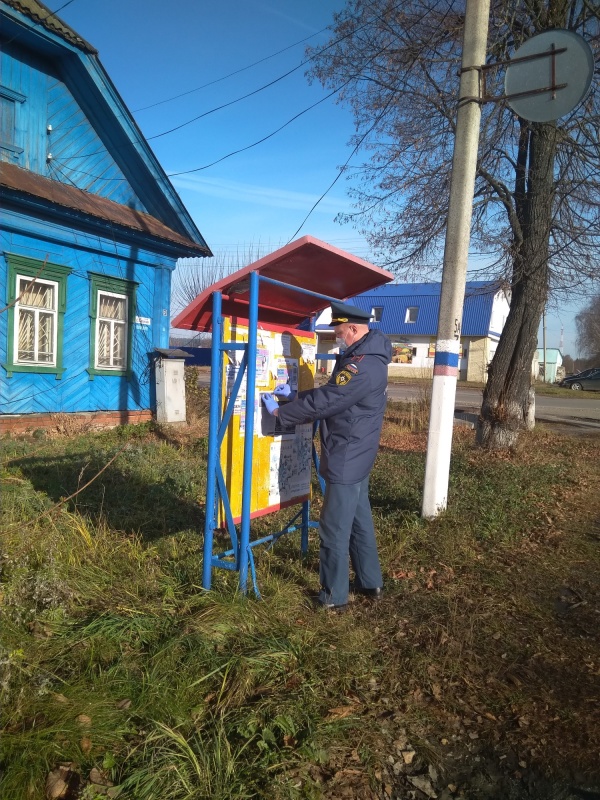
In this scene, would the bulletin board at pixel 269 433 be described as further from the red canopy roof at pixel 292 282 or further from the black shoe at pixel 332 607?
the black shoe at pixel 332 607

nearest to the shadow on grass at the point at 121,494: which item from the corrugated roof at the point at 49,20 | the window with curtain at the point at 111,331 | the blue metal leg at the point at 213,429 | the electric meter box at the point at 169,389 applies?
the blue metal leg at the point at 213,429

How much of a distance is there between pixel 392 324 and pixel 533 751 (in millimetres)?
43329

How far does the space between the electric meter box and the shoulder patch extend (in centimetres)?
829

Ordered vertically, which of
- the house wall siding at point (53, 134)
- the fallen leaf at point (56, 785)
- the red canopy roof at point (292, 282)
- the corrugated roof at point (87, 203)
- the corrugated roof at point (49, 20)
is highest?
the corrugated roof at point (49, 20)

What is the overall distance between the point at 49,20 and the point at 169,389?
20.5ft

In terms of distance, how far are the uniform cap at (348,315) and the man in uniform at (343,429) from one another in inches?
0.5

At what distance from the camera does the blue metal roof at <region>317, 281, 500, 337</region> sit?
135ft

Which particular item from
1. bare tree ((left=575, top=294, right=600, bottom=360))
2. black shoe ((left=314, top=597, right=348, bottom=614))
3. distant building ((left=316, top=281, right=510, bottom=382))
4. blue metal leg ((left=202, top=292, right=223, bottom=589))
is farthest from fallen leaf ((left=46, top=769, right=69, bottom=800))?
bare tree ((left=575, top=294, right=600, bottom=360))

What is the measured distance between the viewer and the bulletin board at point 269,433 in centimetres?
374

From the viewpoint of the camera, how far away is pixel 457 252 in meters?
5.60

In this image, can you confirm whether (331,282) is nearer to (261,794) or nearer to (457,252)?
(457,252)

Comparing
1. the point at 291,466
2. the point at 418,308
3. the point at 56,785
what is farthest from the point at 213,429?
Answer: the point at 418,308

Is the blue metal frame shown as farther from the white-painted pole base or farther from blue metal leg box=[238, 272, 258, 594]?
the white-painted pole base

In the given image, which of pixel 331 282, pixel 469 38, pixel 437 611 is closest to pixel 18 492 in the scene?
pixel 331 282
